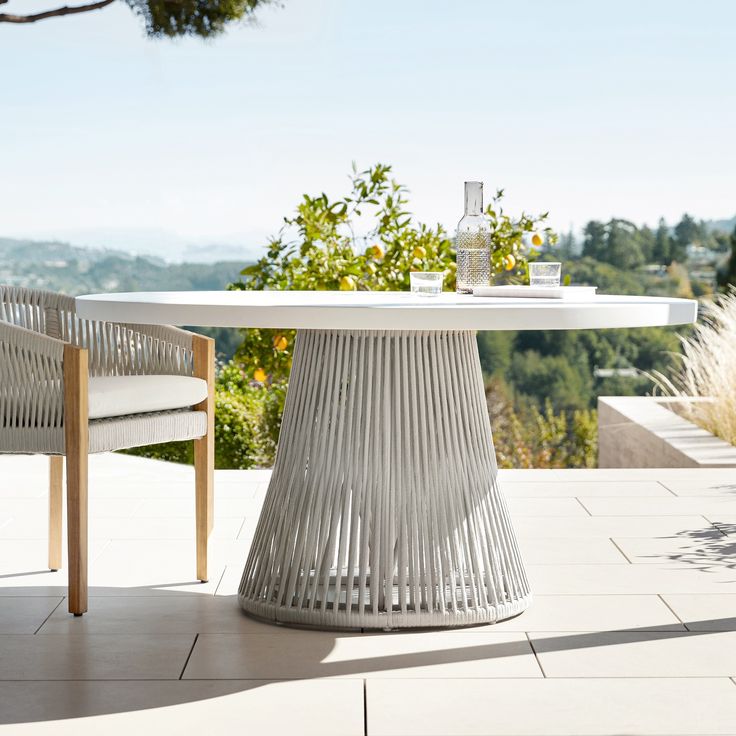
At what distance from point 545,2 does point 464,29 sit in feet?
2.59

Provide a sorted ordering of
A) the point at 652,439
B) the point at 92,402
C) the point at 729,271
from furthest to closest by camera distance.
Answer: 1. the point at 729,271
2. the point at 652,439
3. the point at 92,402

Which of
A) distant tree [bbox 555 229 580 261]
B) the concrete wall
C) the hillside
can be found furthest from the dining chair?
distant tree [bbox 555 229 580 261]

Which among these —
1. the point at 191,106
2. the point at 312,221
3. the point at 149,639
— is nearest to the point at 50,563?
the point at 149,639

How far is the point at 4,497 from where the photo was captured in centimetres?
397

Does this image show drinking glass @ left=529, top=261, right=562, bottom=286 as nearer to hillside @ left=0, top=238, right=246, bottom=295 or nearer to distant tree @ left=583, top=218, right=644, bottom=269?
hillside @ left=0, top=238, right=246, bottom=295

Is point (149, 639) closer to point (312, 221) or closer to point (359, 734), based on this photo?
point (359, 734)

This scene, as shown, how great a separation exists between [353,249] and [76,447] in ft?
9.96

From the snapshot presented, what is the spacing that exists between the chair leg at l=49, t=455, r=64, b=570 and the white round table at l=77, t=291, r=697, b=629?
74cm

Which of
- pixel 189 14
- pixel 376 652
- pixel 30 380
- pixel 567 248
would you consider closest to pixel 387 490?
pixel 376 652

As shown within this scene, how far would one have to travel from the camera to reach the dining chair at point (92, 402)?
97.3 inches

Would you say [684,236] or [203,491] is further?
[684,236]

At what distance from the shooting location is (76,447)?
246cm

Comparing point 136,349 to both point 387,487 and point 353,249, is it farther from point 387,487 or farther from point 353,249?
point 353,249

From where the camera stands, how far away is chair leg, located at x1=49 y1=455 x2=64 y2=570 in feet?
9.57
